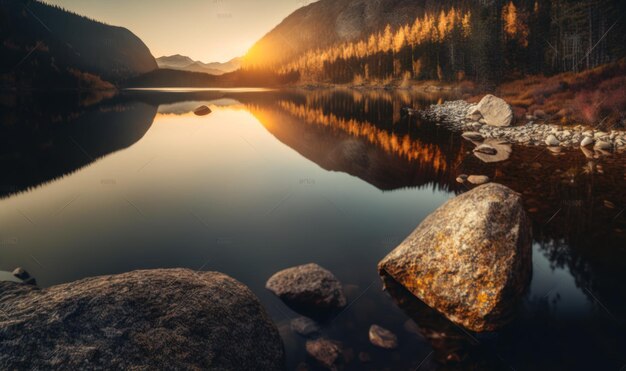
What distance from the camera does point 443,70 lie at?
289ft

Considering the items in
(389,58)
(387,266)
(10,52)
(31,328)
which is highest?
(10,52)

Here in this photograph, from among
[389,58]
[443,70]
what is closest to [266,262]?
[443,70]

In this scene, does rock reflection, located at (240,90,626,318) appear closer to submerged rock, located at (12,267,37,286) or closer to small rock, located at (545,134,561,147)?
small rock, located at (545,134,561,147)

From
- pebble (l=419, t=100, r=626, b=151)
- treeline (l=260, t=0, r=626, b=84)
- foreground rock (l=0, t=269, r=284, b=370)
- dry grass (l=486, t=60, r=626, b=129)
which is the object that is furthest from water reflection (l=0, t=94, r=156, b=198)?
treeline (l=260, t=0, r=626, b=84)

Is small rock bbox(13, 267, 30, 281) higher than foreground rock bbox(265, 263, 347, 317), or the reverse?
small rock bbox(13, 267, 30, 281)

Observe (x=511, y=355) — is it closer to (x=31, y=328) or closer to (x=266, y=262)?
(x=266, y=262)

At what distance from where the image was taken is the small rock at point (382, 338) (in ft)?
18.9

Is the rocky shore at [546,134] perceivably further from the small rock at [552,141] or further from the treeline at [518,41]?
the treeline at [518,41]

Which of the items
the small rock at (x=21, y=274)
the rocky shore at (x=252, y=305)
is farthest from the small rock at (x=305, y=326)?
the small rock at (x=21, y=274)

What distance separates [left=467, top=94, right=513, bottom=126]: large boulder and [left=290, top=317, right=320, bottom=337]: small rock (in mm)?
26595

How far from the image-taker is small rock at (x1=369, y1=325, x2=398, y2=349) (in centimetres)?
576

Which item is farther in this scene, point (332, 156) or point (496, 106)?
point (496, 106)

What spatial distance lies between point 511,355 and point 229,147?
22.7 meters

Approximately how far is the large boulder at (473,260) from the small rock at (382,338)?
1183mm
